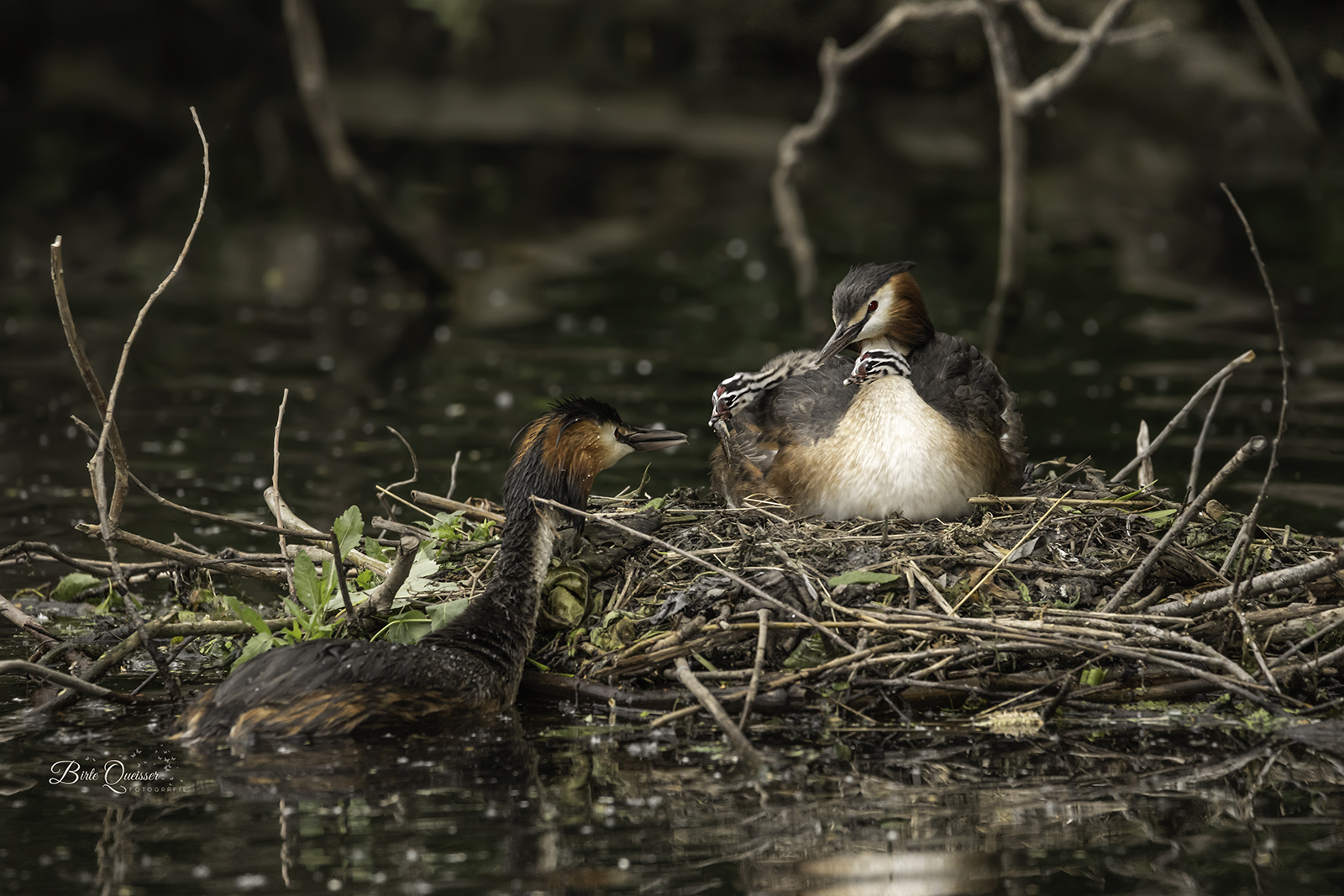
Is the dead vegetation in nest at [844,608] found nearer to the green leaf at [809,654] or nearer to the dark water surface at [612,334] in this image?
the green leaf at [809,654]

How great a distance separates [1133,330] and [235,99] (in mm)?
17577

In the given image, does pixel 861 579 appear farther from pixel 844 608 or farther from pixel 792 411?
pixel 792 411

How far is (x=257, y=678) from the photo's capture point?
5238 mm

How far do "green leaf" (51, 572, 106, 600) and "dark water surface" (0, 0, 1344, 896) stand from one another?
672 millimetres

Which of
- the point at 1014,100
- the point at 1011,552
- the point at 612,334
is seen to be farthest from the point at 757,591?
the point at 612,334

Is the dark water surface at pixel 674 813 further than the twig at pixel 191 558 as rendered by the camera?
No

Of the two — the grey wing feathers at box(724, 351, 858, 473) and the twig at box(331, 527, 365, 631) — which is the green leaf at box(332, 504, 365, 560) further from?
the grey wing feathers at box(724, 351, 858, 473)

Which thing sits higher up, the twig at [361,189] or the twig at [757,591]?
the twig at [361,189]

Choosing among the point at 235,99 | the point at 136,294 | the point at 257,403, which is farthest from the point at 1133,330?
the point at 235,99

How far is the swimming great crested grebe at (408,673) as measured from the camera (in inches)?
204

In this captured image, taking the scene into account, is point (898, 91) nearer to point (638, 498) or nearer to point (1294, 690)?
point (638, 498)

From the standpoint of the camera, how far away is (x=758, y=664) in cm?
516

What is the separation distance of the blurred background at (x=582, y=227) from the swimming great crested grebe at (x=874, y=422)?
2707 millimetres

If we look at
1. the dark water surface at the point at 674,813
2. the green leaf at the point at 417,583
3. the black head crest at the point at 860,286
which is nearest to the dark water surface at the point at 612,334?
the dark water surface at the point at 674,813
